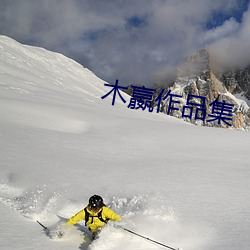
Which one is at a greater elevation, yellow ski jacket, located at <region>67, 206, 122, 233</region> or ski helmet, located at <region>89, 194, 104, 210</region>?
ski helmet, located at <region>89, 194, 104, 210</region>

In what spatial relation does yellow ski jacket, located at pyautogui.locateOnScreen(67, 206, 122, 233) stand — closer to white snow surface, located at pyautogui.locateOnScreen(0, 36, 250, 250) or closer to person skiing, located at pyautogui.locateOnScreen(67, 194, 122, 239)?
person skiing, located at pyautogui.locateOnScreen(67, 194, 122, 239)

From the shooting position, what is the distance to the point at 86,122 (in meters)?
18.1

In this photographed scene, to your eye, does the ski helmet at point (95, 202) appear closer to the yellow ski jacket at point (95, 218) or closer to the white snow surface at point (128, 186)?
the yellow ski jacket at point (95, 218)

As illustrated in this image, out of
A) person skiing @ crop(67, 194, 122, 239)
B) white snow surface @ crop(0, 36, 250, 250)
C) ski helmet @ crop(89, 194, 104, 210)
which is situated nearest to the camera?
white snow surface @ crop(0, 36, 250, 250)

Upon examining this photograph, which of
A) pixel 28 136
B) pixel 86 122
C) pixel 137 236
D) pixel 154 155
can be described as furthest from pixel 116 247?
pixel 86 122

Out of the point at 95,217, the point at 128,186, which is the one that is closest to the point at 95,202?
the point at 95,217

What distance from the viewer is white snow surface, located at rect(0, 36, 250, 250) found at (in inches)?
215

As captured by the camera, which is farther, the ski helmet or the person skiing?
the person skiing

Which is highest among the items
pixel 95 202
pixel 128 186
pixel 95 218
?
pixel 128 186

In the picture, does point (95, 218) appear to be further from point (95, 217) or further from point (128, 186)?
point (128, 186)

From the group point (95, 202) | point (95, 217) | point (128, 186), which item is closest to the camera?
point (95, 202)

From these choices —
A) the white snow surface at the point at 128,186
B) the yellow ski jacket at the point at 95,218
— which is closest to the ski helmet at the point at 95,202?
the yellow ski jacket at the point at 95,218

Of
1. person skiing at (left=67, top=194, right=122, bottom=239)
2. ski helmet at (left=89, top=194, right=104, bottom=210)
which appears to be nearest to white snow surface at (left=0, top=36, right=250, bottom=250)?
person skiing at (left=67, top=194, right=122, bottom=239)

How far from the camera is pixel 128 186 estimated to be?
7910 mm
